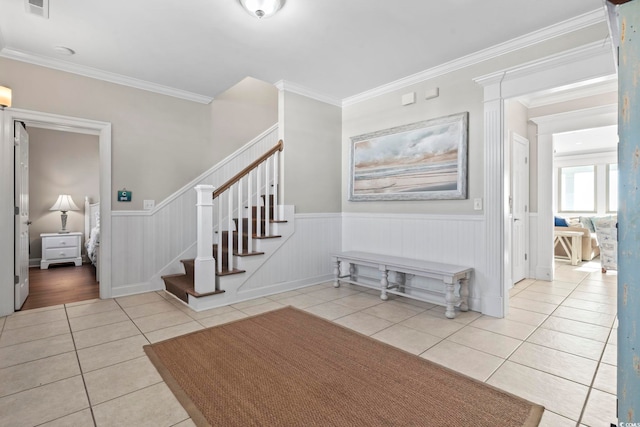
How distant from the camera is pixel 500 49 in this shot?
3.01 meters

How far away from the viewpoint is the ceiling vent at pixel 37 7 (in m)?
2.37

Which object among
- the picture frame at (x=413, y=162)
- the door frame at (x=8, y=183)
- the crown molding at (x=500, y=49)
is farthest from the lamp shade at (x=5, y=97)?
the crown molding at (x=500, y=49)

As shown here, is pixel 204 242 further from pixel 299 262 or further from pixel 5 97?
pixel 5 97

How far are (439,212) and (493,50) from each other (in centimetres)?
168

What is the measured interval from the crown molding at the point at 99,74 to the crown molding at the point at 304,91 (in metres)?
1.20

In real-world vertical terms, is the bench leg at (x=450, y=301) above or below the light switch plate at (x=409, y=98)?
below

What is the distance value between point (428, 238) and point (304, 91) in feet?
8.06

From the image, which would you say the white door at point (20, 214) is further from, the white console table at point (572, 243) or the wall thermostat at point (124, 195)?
the white console table at point (572, 243)

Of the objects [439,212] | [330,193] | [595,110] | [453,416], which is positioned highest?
[595,110]

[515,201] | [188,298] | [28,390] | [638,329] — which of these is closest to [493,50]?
[515,201]

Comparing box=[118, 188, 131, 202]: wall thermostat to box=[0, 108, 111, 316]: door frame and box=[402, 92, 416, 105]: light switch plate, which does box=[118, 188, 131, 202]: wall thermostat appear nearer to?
box=[0, 108, 111, 316]: door frame

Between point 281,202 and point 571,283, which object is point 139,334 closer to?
point 281,202

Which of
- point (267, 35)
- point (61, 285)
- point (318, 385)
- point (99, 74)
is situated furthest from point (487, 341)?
point (61, 285)

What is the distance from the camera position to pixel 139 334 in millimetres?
2623
